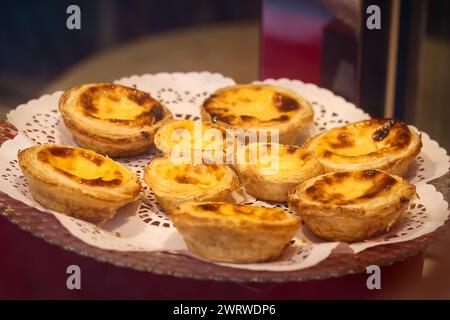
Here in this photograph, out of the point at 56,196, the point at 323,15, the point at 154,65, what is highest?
the point at 323,15

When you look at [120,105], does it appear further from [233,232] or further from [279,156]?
[233,232]

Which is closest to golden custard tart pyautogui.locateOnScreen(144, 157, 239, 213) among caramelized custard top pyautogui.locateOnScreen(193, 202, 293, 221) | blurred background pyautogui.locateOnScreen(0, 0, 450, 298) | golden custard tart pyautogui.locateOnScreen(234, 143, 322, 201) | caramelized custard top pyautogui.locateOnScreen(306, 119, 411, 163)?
golden custard tart pyautogui.locateOnScreen(234, 143, 322, 201)

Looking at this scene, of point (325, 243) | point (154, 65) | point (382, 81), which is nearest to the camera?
point (325, 243)

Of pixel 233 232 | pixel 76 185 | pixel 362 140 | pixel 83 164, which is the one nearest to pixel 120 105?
pixel 83 164

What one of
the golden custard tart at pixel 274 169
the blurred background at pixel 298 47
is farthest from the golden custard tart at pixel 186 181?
the blurred background at pixel 298 47
